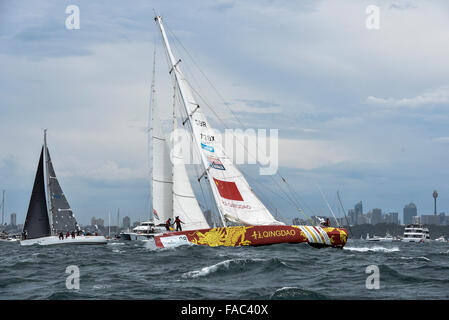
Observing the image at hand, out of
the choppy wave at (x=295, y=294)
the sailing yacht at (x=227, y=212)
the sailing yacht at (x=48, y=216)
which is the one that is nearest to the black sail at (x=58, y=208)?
the sailing yacht at (x=48, y=216)

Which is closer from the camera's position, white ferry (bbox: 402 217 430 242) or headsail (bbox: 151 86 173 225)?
headsail (bbox: 151 86 173 225)

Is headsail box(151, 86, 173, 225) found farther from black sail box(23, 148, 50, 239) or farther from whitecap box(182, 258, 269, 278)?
whitecap box(182, 258, 269, 278)

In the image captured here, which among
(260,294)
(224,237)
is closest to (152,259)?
(224,237)

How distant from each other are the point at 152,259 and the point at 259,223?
7.74 m

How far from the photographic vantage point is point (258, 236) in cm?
2594

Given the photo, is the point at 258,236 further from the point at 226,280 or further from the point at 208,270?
the point at 226,280

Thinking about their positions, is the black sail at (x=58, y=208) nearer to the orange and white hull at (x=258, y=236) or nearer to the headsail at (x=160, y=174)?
the headsail at (x=160, y=174)

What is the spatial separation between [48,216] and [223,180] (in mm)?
26187

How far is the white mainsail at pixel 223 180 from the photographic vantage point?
28.5 meters

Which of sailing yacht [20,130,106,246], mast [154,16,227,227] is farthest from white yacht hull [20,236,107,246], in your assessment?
mast [154,16,227,227]

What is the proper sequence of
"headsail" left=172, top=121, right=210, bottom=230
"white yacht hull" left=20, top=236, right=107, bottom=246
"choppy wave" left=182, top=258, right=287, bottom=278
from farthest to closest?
"white yacht hull" left=20, top=236, right=107, bottom=246 < "headsail" left=172, top=121, right=210, bottom=230 < "choppy wave" left=182, top=258, right=287, bottom=278

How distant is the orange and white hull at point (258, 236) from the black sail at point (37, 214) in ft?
83.3

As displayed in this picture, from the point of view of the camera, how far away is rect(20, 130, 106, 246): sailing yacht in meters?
47.6
